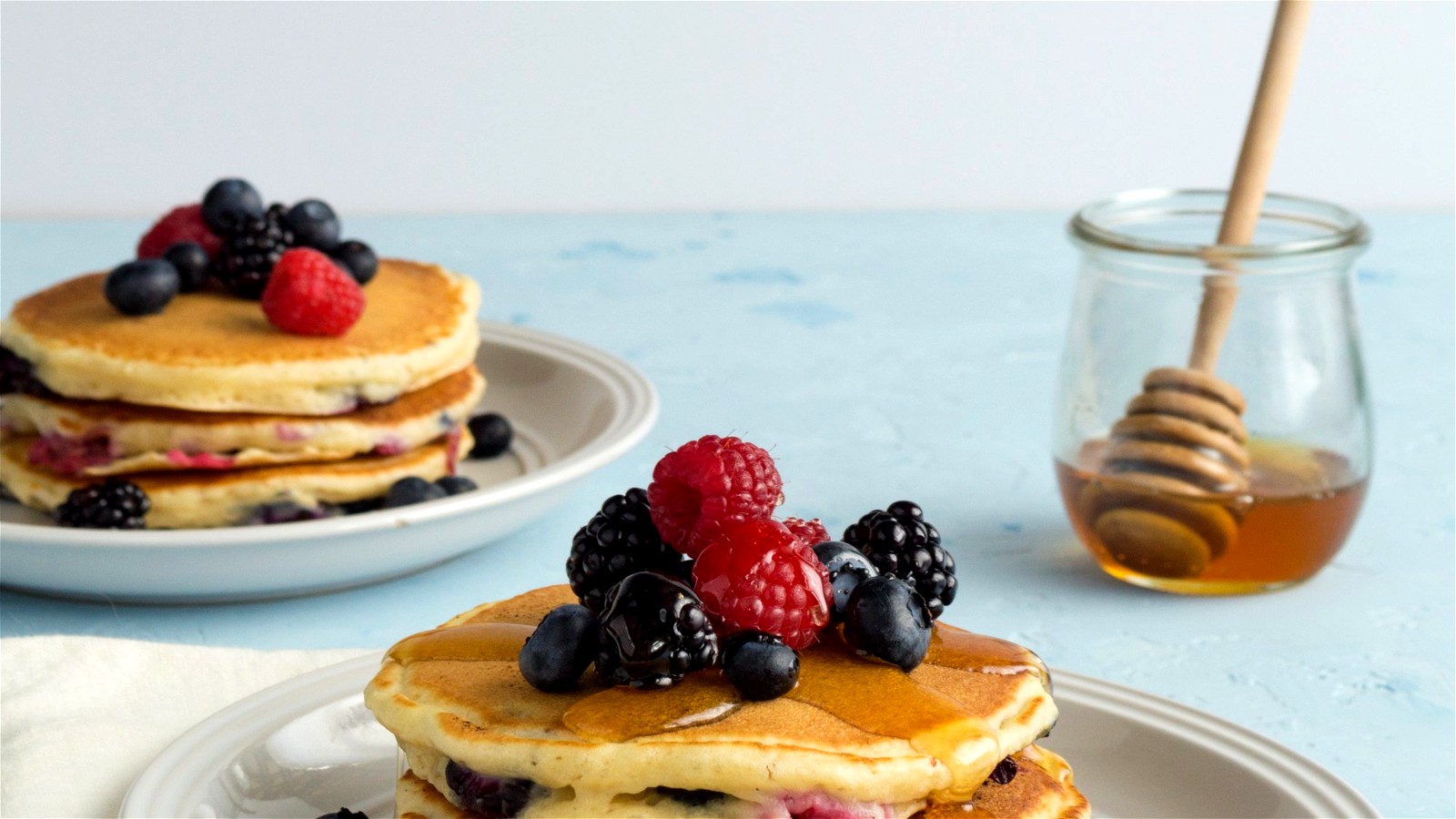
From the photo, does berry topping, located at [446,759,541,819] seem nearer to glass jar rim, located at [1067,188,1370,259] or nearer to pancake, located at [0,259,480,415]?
pancake, located at [0,259,480,415]

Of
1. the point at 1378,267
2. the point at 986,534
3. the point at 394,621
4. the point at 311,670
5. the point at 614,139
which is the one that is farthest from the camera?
the point at 614,139

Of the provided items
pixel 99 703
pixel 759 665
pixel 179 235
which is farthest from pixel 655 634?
pixel 179 235

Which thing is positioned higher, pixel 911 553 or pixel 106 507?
pixel 911 553

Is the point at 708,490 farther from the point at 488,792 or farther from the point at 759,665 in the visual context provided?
the point at 488,792

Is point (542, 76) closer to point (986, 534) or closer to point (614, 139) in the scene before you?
point (614, 139)

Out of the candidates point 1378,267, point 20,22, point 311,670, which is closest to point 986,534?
point 311,670
